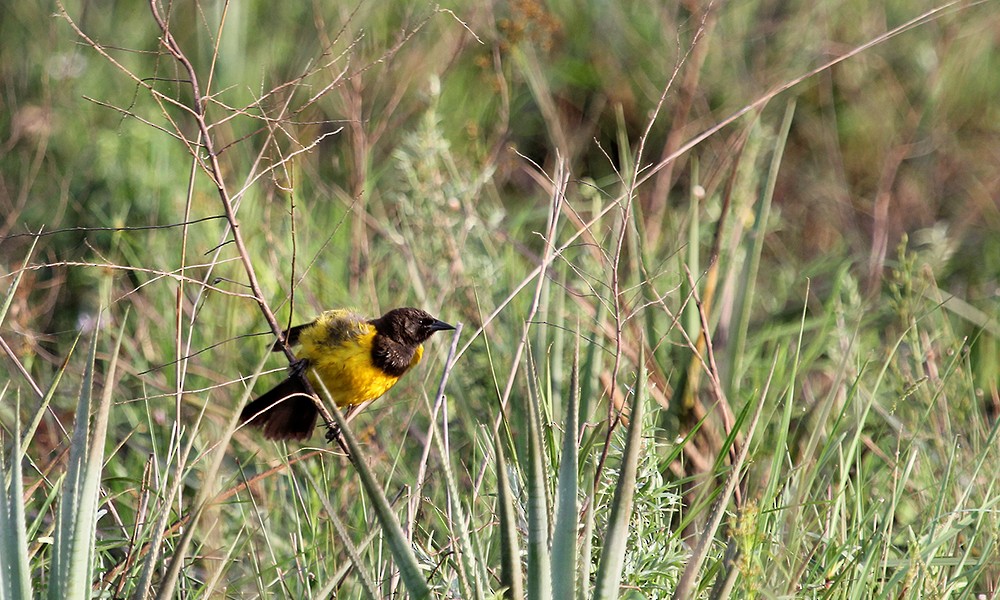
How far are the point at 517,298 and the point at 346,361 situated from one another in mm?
778

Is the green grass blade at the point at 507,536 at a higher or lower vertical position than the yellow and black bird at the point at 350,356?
higher

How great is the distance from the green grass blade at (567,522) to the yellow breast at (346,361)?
1893 mm

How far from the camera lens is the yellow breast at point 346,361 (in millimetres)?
3695

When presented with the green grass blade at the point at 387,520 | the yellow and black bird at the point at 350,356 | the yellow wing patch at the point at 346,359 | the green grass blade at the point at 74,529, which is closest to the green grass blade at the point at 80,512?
the green grass blade at the point at 74,529

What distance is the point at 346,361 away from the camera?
369 cm

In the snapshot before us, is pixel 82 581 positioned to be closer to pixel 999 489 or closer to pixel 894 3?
pixel 999 489

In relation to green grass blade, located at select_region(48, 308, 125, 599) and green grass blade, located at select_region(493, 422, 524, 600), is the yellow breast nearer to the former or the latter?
green grass blade, located at select_region(48, 308, 125, 599)

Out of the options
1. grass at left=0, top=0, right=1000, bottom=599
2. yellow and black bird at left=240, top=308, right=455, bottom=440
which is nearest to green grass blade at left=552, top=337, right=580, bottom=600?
grass at left=0, top=0, right=1000, bottom=599

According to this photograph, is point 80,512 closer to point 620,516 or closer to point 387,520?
point 387,520

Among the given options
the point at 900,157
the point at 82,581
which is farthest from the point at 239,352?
the point at 900,157

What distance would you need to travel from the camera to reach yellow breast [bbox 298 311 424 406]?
3.70 meters

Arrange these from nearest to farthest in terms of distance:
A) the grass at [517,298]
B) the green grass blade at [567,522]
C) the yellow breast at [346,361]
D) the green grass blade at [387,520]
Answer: the green grass blade at [387,520], the green grass blade at [567,522], the grass at [517,298], the yellow breast at [346,361]

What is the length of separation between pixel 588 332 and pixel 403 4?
3.14m

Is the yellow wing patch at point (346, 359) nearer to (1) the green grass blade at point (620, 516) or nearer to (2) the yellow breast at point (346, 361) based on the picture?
(2) the yellow breast at point (346, 361)
